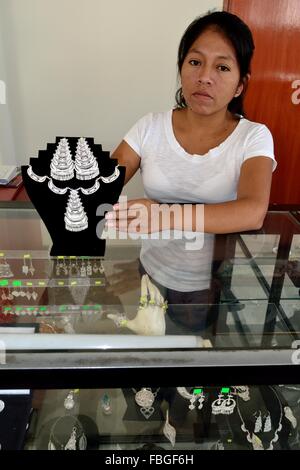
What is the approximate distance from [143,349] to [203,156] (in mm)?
743

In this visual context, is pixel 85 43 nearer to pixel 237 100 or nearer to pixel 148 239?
pixel 237 100

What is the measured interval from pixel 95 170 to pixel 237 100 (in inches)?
24.3

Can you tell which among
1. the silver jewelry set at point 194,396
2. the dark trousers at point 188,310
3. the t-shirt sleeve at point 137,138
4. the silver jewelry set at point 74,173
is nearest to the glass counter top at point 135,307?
the dark trousers at point 188,310

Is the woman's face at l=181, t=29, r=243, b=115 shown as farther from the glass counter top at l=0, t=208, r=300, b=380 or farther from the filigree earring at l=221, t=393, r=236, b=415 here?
the filigree earring at l=221, t=393, r=236, b=415

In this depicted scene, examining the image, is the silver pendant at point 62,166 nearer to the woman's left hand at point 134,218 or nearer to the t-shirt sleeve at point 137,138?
the woman's left hand at point 134,218

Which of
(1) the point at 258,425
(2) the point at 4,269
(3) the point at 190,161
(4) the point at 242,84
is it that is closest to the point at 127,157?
(3) the point at 190,161

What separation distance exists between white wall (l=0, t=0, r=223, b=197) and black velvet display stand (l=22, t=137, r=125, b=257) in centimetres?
129

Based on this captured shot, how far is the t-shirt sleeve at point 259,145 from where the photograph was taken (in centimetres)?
116

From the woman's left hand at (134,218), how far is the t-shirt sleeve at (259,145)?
363 mm

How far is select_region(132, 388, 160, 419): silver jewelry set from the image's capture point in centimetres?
91

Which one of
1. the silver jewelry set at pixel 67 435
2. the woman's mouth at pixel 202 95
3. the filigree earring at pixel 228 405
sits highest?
the woman's mouth at pixel 202 95

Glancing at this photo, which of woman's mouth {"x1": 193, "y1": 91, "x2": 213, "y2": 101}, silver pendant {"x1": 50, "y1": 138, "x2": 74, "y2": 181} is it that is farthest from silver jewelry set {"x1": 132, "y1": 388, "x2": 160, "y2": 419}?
woman's mouth {"x1": 193, "y1": 91, "x2": 213, "y2": 101}

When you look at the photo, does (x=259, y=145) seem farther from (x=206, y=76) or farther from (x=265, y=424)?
(x=265, y=424)

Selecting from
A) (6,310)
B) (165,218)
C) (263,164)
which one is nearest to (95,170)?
(165,218)
